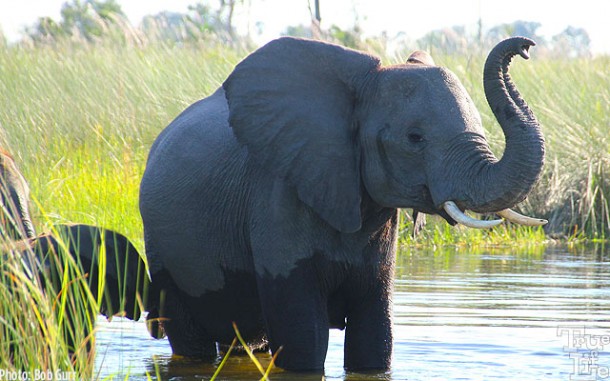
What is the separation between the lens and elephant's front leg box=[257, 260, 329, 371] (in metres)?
6.19

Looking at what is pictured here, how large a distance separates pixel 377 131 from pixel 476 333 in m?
2.35

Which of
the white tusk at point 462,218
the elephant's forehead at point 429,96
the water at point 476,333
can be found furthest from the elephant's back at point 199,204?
the white tusk at point 462,218

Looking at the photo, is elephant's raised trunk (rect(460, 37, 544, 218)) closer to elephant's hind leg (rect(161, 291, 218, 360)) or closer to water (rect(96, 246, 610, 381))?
water (rect(96, 246, 610, 381))

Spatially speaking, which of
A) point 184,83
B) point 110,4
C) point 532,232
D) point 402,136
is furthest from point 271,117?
point 110,4

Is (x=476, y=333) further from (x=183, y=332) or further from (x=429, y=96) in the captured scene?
(x=429, y=96)

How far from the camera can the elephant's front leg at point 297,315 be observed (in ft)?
20.3

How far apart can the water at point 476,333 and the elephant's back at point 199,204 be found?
0.51m

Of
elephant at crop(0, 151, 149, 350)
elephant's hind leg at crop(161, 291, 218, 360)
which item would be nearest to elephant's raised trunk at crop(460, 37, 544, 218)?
elephant at crop(0, 151, 149, 350)

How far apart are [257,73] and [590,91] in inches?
386

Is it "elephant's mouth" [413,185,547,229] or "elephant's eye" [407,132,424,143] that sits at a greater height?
"elephant's eye" [407,132,424,143]

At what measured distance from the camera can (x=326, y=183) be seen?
6090mm

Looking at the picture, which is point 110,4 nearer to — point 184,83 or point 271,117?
point 184,83

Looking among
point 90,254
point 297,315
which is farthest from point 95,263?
point 297,315

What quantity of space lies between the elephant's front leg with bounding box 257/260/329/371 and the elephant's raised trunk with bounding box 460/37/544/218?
0.94 meters
